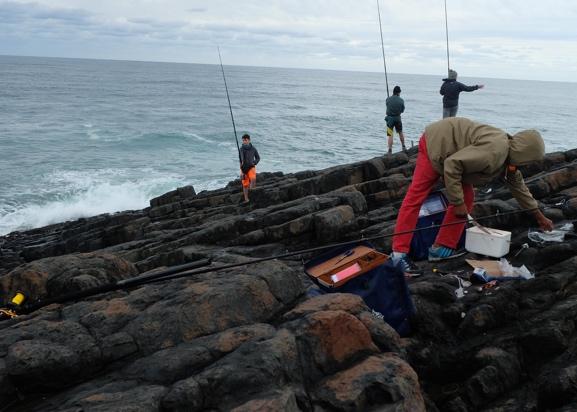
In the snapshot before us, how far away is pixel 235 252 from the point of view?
25.9ft

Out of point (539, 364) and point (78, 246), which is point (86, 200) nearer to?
point (78, 246)

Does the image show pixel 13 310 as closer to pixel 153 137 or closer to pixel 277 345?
pixel 277 345

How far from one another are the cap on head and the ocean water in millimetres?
18345

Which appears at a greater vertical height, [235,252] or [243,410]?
[243,410]

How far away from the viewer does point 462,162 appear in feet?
16.9

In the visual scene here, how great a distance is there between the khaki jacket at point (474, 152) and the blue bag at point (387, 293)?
1.31 meters

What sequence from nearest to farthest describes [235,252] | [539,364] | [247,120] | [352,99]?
[539,364]
[235,252]
[247,120]
[352,99]

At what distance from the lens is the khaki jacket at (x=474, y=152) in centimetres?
515

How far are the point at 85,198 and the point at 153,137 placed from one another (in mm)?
17166

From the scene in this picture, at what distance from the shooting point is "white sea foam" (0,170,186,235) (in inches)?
804

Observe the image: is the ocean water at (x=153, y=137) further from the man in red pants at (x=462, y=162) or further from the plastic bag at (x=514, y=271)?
the plastic bag at (x=514, y=271)

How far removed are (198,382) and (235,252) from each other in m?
5.11

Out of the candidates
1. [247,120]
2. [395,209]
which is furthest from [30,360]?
[247,120]

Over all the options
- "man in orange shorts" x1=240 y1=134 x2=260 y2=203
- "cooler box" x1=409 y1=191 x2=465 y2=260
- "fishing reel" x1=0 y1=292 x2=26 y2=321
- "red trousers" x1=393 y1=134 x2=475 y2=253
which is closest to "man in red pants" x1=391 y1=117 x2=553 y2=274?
"red trousers" x1=393 y1=134 x2=475 y2=253
